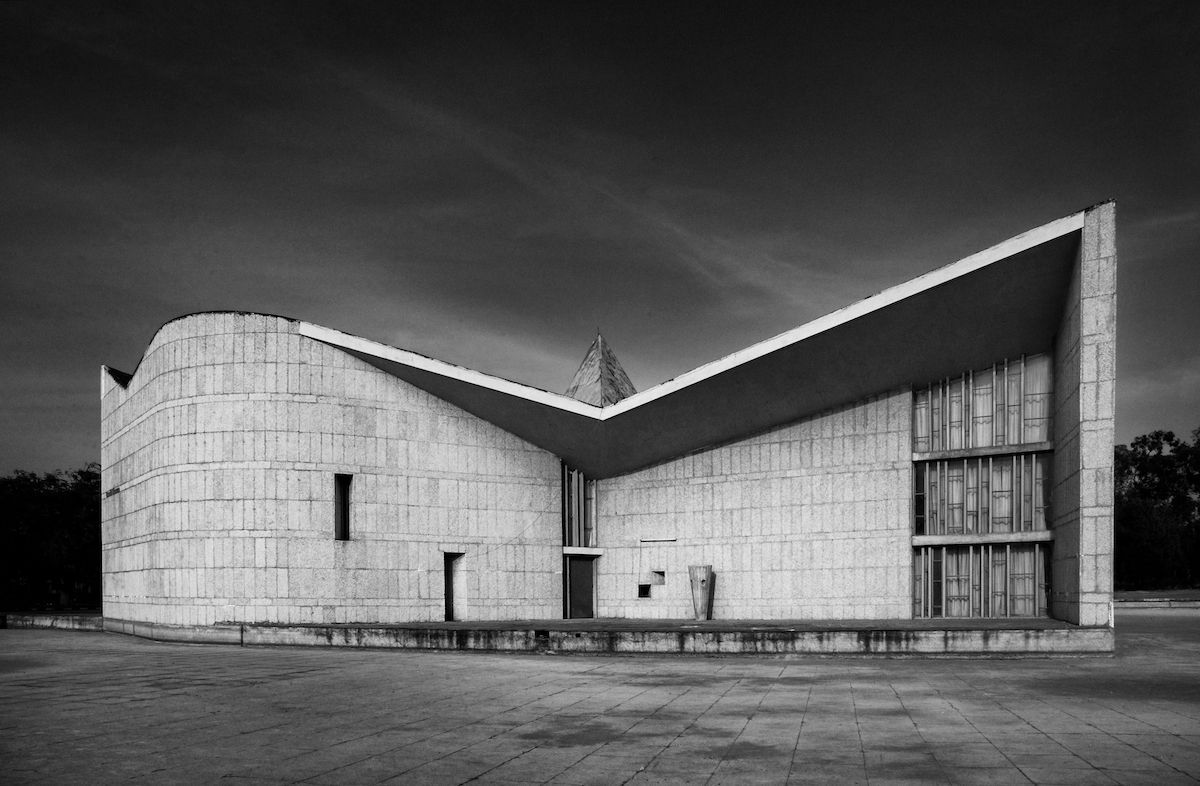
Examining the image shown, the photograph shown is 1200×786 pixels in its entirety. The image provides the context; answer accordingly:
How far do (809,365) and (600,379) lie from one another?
34.5 feet

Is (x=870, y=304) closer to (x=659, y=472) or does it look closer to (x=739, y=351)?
(x=739, y=351)

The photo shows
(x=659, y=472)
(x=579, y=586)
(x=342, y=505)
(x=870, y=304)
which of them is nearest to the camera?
(x=870, y=304)

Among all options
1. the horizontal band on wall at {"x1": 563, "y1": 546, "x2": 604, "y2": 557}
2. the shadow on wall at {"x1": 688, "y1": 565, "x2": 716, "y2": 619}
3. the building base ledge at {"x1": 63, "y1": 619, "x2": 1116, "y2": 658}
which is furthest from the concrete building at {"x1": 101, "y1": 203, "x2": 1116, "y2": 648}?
the building base ledge at {"x1": 63, "y1": 619, "x2": 1116, "y2": 658}

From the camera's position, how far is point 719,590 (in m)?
26.5

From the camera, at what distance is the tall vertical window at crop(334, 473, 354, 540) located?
963 inches

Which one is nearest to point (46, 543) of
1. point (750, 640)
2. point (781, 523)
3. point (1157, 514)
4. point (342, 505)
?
point (342, 505)

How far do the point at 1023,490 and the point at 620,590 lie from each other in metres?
10.7

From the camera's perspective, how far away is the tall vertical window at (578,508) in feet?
92.4

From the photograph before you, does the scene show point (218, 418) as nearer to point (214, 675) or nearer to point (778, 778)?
point (214, 675)

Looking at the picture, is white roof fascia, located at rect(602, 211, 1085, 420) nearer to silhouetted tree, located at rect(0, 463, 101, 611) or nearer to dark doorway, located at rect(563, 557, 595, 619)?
dark doorway, located at rect(563, 557, 595, 619)

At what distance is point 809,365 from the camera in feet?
76.4

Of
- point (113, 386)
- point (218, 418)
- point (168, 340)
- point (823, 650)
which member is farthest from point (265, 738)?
point (113, 386)

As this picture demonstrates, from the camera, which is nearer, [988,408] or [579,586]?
[988,408]

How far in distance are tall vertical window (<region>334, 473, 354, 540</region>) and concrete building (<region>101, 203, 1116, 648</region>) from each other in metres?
0.06
